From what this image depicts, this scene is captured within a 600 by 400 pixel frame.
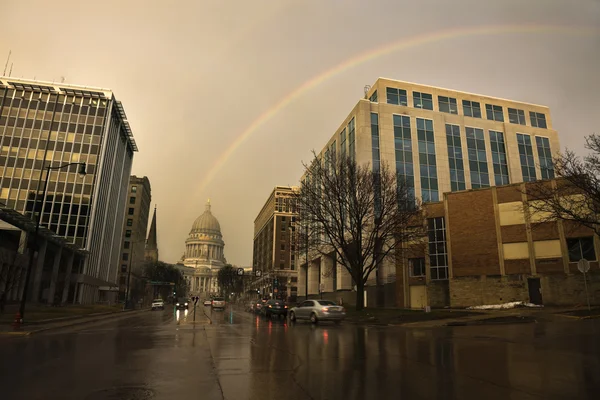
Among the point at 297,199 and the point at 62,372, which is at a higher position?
the point at 297,199

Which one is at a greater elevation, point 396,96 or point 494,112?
point 396,96

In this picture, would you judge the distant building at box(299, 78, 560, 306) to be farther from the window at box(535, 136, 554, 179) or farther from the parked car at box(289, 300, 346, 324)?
the parked car at box(289, 300, 346, 324)

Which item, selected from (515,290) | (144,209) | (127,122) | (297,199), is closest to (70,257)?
(127,122)

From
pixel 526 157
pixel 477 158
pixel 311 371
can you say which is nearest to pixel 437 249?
pixel 477 158

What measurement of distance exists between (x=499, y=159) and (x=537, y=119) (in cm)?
1247

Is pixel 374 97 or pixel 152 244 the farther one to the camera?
pixel 152 244

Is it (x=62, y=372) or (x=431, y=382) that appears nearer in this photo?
(x=431, y=382)

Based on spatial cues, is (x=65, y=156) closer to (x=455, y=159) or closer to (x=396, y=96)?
(x=396, y=96)

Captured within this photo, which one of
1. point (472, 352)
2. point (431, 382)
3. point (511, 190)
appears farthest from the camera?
point (511, 190)

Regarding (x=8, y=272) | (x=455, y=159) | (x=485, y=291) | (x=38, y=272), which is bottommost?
(x=485, y=291)

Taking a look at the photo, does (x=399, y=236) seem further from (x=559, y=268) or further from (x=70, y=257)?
(x=70, y=257)

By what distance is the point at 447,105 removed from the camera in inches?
2507

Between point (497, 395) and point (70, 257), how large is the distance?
65.9m

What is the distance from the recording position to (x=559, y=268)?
110ft
